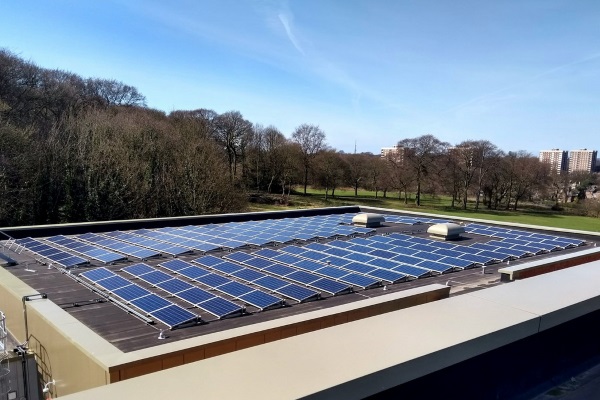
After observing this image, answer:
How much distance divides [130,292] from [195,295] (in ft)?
5.51

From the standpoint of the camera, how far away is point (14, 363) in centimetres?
997

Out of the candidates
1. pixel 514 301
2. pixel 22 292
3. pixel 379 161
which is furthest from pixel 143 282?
pixel 379 161

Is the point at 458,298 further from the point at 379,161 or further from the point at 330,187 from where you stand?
the point at 379,161

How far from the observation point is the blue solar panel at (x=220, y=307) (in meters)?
9.38

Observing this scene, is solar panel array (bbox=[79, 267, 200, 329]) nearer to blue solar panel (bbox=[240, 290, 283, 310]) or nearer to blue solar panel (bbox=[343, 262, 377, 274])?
blue solar panel (bbox=[240, 290, 283, 310])

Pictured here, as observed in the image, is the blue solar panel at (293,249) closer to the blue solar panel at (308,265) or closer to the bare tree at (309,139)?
the blue solar panel at (308,265)

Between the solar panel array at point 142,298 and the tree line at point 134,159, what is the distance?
22037 millimetres

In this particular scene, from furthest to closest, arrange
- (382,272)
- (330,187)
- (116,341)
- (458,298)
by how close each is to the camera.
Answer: (330,187) → (382,272) → (116,341) → (458,298)

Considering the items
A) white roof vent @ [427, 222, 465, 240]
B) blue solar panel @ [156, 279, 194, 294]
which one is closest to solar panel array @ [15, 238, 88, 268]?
blue solar panel @ [156, 279, 194, 294]

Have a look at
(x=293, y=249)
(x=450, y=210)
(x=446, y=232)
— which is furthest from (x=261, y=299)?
(x=450, y=210)

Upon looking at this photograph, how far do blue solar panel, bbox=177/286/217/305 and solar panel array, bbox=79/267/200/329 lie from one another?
50 cm

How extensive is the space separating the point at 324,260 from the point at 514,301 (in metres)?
8.11

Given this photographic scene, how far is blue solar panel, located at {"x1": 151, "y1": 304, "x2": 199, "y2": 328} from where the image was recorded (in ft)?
28.8

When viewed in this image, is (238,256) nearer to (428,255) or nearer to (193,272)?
(193,272)
